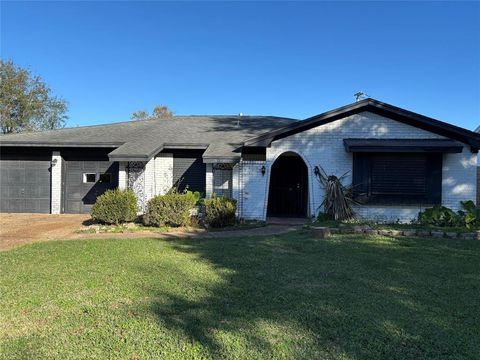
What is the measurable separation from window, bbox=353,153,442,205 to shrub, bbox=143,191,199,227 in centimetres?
592

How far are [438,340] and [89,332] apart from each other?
361cm

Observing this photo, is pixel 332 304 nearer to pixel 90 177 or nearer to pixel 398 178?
pixel 398 178

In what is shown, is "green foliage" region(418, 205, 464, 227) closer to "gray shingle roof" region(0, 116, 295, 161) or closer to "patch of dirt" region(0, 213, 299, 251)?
"patch of dirt" region(0, 213, 299, 251)

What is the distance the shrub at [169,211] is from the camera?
447 inches

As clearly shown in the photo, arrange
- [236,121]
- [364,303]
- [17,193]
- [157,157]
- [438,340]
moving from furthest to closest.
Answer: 1. [236,121]
2. [17,193]
3. [157,157]
4. [364,303]
5. [438,340]

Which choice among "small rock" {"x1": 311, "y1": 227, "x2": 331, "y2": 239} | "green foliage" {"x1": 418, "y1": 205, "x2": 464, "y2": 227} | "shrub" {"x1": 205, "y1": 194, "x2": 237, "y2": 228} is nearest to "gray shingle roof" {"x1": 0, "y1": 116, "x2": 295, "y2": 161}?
"shrub" {"x1": 205, "y1": 194, "x2": 237, "y2": 228}

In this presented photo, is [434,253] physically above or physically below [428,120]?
below

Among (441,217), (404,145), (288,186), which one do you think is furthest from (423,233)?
(288,186)

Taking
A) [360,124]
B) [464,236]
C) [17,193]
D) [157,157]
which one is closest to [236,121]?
[157,157]

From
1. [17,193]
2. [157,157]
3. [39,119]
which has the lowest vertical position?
[17,193]

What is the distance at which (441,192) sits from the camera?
12352mm

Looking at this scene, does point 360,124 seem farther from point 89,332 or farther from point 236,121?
point 89,332

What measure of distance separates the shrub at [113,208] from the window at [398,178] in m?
7.75

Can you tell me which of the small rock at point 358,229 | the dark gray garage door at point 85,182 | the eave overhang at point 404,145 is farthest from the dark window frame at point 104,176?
the small rock at point 358,229
